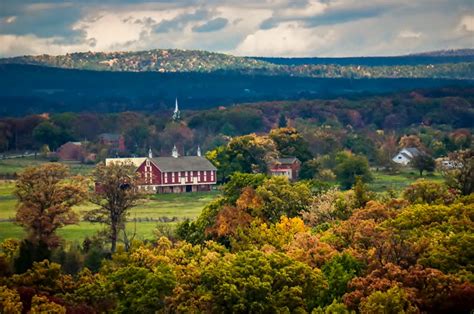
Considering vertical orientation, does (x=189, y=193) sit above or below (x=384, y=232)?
below

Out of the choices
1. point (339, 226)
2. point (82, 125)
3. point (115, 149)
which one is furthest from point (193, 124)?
point (339, 226)

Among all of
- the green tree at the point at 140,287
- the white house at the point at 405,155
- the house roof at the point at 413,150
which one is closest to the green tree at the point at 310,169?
the white house at the point at 405,155

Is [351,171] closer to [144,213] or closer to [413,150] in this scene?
[144,213]

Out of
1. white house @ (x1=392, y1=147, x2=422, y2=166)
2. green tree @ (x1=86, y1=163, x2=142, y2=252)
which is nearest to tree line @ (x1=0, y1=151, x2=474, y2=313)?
green tree @ (x1=86, y1=163, x2=142, y2=252)

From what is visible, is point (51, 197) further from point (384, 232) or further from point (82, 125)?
point (82, 125)

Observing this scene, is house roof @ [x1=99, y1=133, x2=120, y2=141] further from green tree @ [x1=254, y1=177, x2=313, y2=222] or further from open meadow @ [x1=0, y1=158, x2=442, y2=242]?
green tree @ [x1=254, y1=177, x2=313, y2=222]

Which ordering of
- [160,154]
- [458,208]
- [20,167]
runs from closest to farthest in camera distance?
[458,208]
[20,167]
[160,154]

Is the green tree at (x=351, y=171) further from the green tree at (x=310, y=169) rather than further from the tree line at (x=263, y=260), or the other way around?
the tree line at (x=263, y=260)
